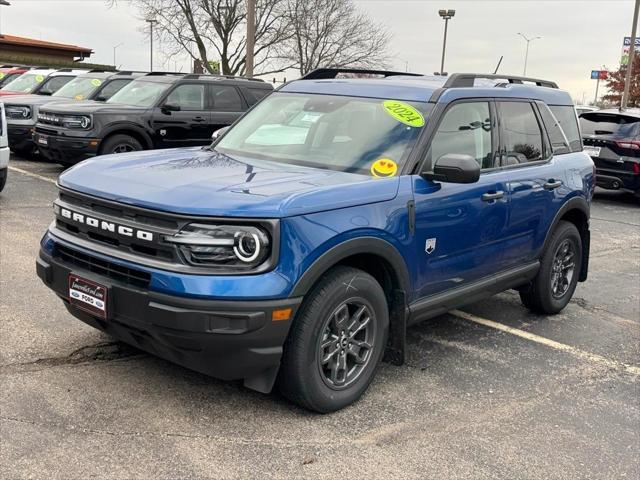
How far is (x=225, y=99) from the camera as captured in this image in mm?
12211

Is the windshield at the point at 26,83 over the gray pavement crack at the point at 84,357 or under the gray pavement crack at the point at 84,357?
over

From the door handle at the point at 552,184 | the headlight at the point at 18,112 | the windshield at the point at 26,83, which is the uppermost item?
the windshield at the point at 26,83

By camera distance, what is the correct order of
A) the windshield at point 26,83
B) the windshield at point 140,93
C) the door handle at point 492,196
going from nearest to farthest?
1. the door handle at point 492,196
2. the windshield at point 140,93
3. the windshield at point 26,83

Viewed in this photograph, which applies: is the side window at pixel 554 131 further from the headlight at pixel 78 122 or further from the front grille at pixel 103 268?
the headlight at pixel 78 122

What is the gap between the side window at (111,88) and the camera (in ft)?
43.0

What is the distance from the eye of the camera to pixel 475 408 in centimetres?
391

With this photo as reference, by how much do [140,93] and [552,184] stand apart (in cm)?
848

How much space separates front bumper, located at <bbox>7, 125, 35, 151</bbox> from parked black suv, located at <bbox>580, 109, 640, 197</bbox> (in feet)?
34.7

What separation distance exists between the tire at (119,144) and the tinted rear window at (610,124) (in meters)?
8.09

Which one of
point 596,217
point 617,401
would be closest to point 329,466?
point 617,401

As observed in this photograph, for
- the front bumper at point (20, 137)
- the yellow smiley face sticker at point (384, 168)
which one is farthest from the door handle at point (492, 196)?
the front bumper at point (20, 137)

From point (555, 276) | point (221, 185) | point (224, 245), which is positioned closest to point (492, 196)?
point (555, 276)

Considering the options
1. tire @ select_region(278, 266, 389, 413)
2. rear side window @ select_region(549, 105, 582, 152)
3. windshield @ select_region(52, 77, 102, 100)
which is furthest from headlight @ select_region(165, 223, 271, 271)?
windshield @ select_region(52, 77, 102, 100)

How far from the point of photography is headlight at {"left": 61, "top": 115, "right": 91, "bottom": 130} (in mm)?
10672
